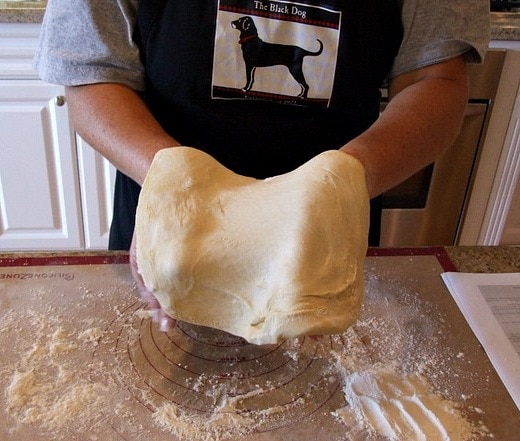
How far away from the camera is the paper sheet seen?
62 centimetres

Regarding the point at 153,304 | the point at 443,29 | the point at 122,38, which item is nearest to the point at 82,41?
the point at 122,38

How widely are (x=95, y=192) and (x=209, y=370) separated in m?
0.93

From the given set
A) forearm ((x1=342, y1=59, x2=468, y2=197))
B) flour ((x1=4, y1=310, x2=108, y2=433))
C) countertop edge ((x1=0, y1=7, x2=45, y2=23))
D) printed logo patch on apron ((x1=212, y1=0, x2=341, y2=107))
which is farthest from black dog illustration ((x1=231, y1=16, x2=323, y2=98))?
countertop edge ((x1=0, y1=7, x2=45, y2=23))

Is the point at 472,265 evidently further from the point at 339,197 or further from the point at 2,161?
the point at 2,161

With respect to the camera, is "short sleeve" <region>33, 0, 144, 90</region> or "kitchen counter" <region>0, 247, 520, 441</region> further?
"short sleeve" <region>33, 0, 144, 90</region>

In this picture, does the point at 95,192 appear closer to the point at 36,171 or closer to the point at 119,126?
the point at 36,171

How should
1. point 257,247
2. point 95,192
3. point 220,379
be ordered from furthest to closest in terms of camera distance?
point 95,192 → point 220,379 → point 257,247

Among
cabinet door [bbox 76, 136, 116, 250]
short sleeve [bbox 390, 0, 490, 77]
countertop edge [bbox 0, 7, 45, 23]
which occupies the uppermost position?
short sleeve [bbox 390, 0, 490, 77]

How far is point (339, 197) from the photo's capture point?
51 cm

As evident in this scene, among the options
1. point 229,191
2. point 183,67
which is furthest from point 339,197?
point 183,67

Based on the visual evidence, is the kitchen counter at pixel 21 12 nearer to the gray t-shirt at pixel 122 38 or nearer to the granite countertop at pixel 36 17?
the granite countertop at pixel 36 17

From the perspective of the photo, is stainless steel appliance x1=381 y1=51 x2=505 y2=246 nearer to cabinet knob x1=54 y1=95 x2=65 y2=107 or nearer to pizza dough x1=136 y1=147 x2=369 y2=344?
cabinet knob x1=54 y1=95 x2=65 y2=107

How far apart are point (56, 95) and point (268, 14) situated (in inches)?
29.3

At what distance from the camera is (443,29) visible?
30.2 inches
